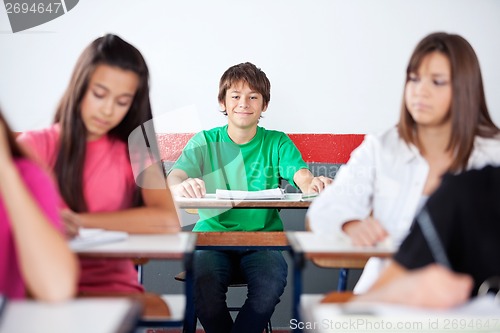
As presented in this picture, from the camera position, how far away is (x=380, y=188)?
6.07 feet

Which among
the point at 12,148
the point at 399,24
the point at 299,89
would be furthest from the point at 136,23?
the point at 12,148

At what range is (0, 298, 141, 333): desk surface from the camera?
910mm

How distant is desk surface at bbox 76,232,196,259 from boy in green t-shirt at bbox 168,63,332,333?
0.84 meters

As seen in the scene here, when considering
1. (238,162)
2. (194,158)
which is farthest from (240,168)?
(194,158)

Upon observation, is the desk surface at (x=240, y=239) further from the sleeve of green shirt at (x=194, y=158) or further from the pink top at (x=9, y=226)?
the pink top at (x=9, y=226)

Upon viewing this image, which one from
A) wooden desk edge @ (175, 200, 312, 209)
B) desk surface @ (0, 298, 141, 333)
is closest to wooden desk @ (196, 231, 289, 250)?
wooden desk edge @ (175, 200, 312, 209)

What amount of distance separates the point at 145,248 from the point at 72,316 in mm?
552

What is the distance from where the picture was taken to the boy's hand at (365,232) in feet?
5.32

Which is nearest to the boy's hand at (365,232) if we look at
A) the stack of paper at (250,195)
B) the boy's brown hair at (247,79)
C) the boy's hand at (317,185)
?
the stack of paper at (250,195)

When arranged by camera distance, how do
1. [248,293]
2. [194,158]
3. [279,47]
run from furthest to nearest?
[279,47] < [194,158] < [248,293]

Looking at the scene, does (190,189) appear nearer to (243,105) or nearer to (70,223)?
(243,105)

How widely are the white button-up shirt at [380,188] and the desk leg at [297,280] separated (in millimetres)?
205

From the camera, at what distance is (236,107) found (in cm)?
304

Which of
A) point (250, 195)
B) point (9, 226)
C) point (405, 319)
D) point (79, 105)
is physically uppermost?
point (79, 105)
